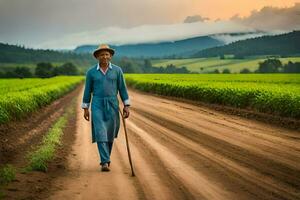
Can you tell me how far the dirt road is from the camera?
24.9 feet

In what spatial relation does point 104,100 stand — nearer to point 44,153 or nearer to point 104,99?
point 104,99

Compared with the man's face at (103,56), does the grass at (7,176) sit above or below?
below

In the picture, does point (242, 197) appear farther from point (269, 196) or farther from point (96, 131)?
point (96, 131)

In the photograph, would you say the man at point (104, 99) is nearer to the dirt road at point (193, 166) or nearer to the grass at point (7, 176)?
the dirt road at point (193, 166)

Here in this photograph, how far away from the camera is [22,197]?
7.29 m

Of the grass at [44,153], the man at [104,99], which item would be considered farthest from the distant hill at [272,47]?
the man at [104,99]

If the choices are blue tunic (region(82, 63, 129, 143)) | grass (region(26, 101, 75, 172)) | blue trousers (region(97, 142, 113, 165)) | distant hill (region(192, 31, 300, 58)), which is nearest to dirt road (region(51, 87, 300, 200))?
blue trousers (region(97, 142, 113, 165))

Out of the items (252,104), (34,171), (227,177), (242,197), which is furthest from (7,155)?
(252,104)

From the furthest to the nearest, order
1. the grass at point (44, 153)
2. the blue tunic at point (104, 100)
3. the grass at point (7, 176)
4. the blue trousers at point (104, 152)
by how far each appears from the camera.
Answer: the blue tunic at point (104, 100), the blue trousers at point (104, 152), the grass at point (44, 153), the grass at point (7, 176)

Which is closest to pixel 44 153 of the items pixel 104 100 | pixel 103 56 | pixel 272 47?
pixel 104 100

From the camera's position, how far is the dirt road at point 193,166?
24.9 ft

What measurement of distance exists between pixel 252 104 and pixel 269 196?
48.1 feet

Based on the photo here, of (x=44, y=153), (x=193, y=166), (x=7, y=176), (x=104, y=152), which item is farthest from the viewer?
(x=44, y=153)

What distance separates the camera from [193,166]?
31.5 feet
